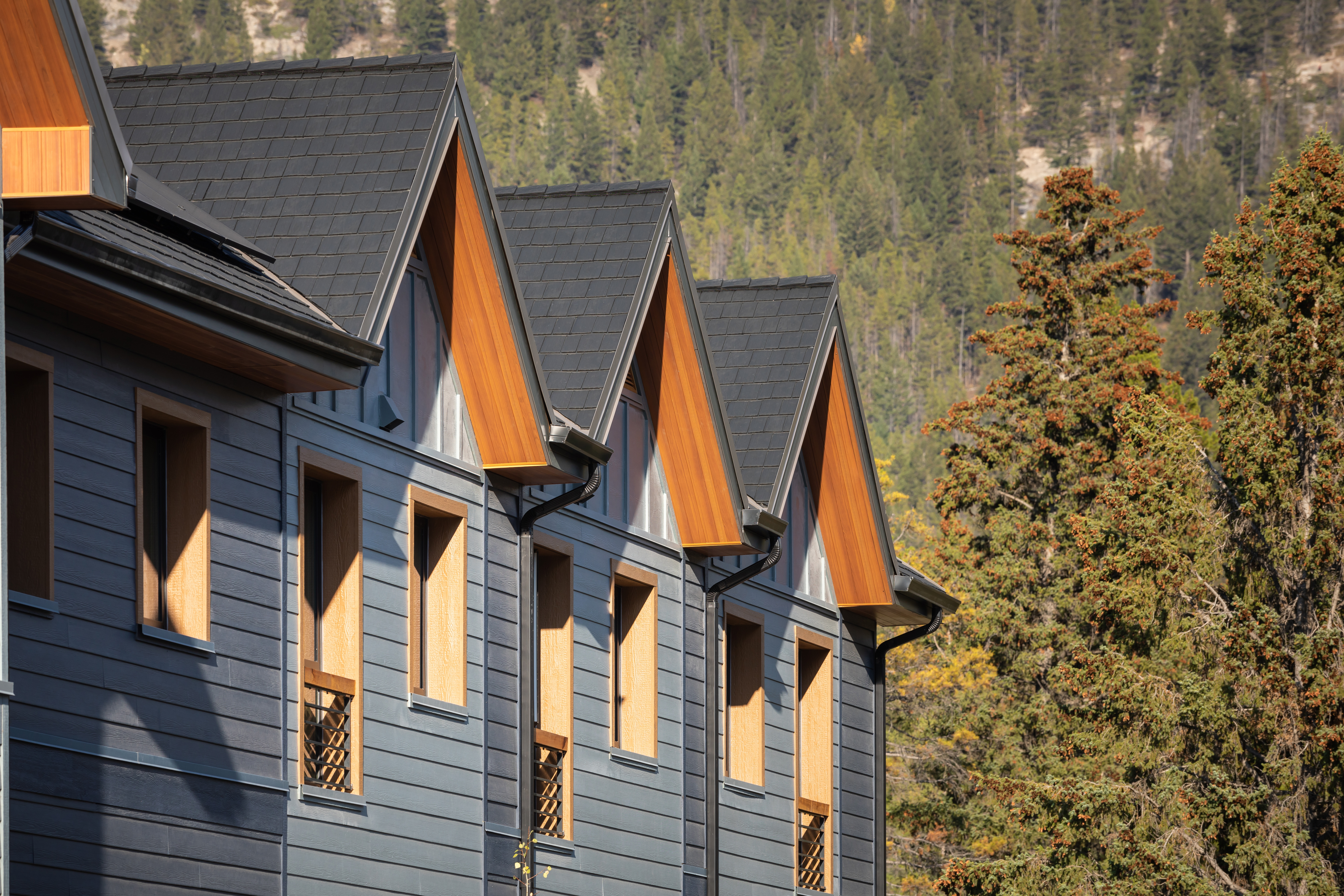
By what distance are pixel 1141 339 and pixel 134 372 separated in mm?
40708

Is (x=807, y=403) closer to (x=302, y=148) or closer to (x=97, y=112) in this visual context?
(x=302, y=148)

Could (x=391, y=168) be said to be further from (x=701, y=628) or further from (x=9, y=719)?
(x=701, y=628)

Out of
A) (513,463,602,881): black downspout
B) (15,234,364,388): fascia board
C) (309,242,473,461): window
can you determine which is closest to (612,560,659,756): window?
(513,463,602,881): black downspout

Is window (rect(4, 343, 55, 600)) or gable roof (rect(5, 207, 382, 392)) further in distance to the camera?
window (rect(4, 343, 55, 600))

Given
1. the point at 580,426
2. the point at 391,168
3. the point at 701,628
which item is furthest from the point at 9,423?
the point at 701,628

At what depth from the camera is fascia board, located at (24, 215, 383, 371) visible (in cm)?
1102

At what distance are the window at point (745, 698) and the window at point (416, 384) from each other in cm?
604

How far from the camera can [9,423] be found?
38.2 feet

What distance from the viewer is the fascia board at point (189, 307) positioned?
36.2ft

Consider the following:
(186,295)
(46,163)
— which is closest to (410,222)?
(186,295)

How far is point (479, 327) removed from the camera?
16.3 m

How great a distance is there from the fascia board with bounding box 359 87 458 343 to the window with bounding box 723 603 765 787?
787 cm

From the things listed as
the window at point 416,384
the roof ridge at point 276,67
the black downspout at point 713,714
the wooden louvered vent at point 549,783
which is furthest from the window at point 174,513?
the black downspout at point 713,714

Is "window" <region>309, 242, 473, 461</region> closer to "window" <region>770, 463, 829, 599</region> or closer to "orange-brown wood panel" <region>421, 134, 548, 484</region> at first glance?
"orange-brown wood panel" <region>421, 134, 548, 484</region>
